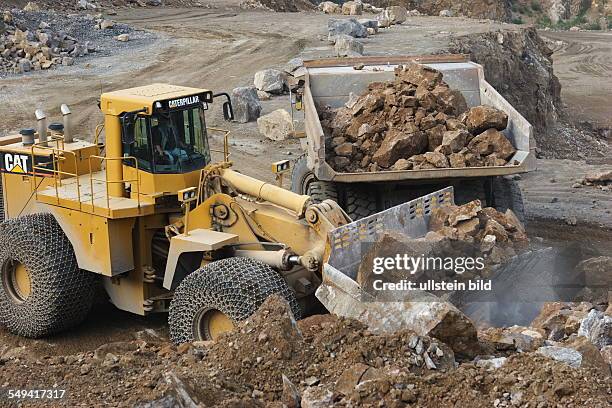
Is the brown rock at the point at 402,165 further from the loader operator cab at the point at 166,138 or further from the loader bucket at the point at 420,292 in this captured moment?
the loader operator cab at the point at 166,138

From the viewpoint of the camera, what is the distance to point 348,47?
2288 cm

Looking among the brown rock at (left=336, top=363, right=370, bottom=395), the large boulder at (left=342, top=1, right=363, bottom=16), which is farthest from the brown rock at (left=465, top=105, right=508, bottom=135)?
the large boulder at (left=342, top=1, right=363, bottom=16)

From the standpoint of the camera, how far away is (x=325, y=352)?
708 centimetres

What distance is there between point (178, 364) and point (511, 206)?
5.70 metres

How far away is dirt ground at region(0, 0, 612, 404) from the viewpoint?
527 inches

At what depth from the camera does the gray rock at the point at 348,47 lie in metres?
22.7

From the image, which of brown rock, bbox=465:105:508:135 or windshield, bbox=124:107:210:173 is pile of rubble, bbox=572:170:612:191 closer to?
brown rock, bbox=465:105:508:135

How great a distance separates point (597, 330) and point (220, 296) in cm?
314

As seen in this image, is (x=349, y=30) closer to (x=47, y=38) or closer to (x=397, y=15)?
(x=397, y=15)

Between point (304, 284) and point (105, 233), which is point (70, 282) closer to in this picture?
point (105, 233)

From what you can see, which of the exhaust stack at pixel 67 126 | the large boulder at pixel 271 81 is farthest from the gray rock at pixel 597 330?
the large boulder at pixel 271 81

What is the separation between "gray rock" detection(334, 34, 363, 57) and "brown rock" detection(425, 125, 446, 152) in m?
11.0

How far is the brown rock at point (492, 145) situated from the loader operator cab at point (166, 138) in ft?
11.9

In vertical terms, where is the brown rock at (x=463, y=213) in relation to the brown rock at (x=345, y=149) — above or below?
above
